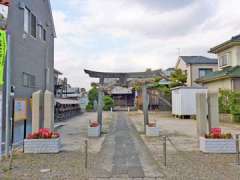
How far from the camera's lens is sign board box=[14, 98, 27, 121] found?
1070cm

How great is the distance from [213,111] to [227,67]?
1573cm

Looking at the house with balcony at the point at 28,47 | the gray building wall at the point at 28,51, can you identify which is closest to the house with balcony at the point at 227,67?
the gray building wall at the point at 28,51

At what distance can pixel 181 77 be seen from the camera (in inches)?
1436

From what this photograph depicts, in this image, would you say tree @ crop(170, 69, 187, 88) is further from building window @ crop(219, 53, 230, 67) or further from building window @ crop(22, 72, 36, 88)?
building window @ crop(22, 72, 36, 88)

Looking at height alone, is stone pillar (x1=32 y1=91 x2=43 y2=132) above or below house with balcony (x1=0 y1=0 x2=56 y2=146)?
below

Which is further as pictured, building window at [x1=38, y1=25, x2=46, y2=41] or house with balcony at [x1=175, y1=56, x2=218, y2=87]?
house with balcony at [x1=175, y1=56, x2=218, y2=87]

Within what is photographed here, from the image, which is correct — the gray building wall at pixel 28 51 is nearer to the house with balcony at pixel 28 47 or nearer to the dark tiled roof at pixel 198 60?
the house with balcony at pixel 28 47

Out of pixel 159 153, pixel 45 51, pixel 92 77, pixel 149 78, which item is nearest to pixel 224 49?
pixel 149 78

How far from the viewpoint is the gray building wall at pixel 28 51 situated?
38.7ft

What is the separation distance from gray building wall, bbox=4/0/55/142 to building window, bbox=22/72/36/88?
17cm

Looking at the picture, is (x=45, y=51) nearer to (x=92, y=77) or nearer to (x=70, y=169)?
(x=92, y=77)

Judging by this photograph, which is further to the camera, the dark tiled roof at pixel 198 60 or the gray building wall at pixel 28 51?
the dark tiled roof at pixel 198 60

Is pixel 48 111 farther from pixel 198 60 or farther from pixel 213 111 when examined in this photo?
pixel 198 60

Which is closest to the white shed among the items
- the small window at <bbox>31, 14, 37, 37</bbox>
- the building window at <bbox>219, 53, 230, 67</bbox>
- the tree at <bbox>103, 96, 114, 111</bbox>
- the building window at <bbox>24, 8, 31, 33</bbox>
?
the building window at <bbox>219, 53, 230, 67</bbox>
